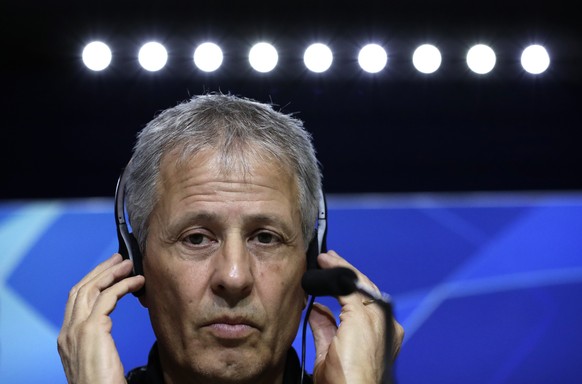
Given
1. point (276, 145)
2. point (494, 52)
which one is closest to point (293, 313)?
point (276, 145)

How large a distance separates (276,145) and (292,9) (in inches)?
58.3

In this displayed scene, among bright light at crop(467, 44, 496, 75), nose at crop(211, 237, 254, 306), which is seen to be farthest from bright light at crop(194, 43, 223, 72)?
nose at crop(211, 237, 254, 306)

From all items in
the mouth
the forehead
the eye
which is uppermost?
the forehead

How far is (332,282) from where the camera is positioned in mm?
1582

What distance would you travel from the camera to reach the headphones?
7.13 feet

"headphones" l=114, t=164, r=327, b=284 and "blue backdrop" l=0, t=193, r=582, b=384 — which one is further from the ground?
"headphones" l=114, t=164, r=327, b=284

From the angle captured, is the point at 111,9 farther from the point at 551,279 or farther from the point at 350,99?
the point at 551,279

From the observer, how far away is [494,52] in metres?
3.63

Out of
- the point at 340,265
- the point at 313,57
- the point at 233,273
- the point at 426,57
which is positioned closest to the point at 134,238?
the point at 233,273

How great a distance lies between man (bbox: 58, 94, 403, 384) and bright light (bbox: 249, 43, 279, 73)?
132cm

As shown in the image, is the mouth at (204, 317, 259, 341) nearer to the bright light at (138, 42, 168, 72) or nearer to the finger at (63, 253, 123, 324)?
the finger at (63, 253, 123, 324)

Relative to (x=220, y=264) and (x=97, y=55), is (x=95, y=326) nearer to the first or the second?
(x=220, y=264)

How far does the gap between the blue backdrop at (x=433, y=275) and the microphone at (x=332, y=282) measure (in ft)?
5.57

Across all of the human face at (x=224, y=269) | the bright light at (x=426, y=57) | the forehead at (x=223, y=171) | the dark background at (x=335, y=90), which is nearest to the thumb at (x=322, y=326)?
the human face at (x=224, y=269)
